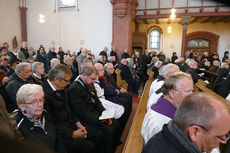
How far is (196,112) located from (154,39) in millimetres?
14663

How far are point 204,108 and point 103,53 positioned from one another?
10.5 meters

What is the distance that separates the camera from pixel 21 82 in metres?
3.32

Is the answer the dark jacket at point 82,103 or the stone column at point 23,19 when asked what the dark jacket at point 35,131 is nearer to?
the dark jacket at point 82,103

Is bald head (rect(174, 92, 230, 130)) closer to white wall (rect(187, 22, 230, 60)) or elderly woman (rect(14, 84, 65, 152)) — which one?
elderly woman (rect(14, 84, 65, 152))

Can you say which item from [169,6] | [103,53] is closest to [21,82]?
[103,53]

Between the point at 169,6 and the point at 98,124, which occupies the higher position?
the point at 169,6

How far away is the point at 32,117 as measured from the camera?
1.94 meters

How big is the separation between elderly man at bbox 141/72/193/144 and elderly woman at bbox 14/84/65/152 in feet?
3.58

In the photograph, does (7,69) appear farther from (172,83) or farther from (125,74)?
(172,83)

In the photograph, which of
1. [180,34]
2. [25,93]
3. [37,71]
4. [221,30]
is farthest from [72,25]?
[25,93]

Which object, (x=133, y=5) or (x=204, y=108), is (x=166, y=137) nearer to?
(x=204, y=108)

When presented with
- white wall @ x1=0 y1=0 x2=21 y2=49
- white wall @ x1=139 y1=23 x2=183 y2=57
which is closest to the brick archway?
white wall @ x1=139 y1=23 x2=183 y2=57

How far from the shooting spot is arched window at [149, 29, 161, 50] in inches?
589

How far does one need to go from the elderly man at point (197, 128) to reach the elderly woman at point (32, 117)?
52.3 inches
